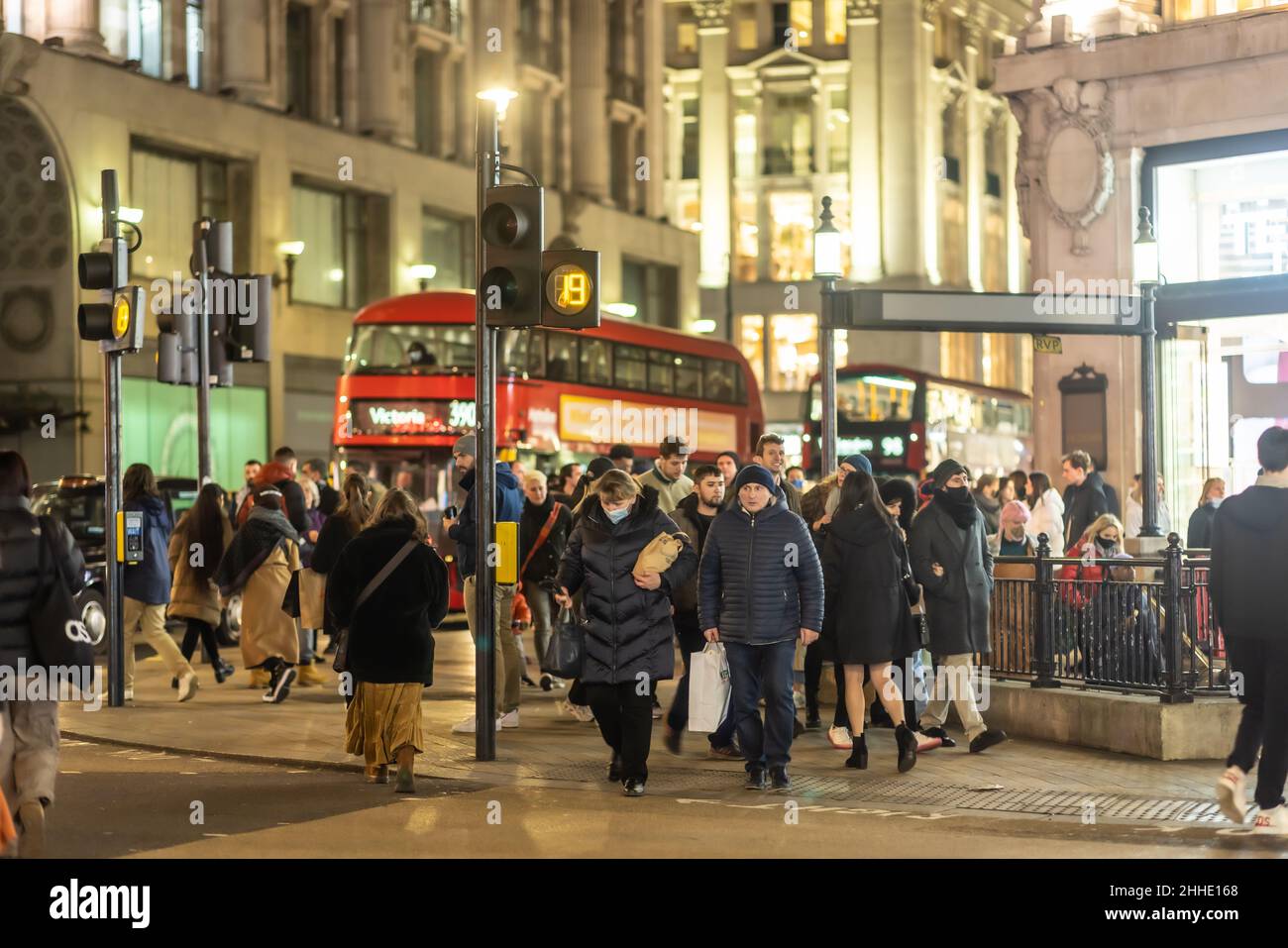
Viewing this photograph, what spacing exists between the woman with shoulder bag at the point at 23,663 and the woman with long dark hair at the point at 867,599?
4.93m

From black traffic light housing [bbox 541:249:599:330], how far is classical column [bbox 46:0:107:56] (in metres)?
24.6

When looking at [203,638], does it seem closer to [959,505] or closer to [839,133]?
[959,505]

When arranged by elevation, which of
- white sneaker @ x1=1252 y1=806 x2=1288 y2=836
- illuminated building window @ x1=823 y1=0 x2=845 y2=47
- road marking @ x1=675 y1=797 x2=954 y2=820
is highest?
illuminated building window @ x1=823 y1=0 x2=845 y2=47

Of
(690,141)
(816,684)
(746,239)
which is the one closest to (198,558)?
(816,684)

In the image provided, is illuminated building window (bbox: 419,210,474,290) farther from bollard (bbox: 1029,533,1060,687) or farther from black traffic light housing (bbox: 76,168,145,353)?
bollard (bbox: 1029,533,1060,687)

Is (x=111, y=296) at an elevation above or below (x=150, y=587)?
above

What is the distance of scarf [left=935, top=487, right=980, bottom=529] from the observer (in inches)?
460

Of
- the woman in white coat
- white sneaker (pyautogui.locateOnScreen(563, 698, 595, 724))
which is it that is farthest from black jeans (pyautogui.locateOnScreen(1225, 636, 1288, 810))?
the woman in white coat

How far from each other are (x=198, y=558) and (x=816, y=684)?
5.52 meters

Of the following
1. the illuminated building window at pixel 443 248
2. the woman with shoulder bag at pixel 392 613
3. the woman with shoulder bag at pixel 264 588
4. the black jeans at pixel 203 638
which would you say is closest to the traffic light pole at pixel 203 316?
the black jeans at pixel 203 638

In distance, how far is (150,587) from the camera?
49.9 ft

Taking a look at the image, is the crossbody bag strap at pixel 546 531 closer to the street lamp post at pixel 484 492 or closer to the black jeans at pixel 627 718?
the street lamp post at pixel 484 492

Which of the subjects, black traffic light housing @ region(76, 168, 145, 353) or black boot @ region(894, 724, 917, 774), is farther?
black traffic light housing @ region(76, 168, 145, 353)
